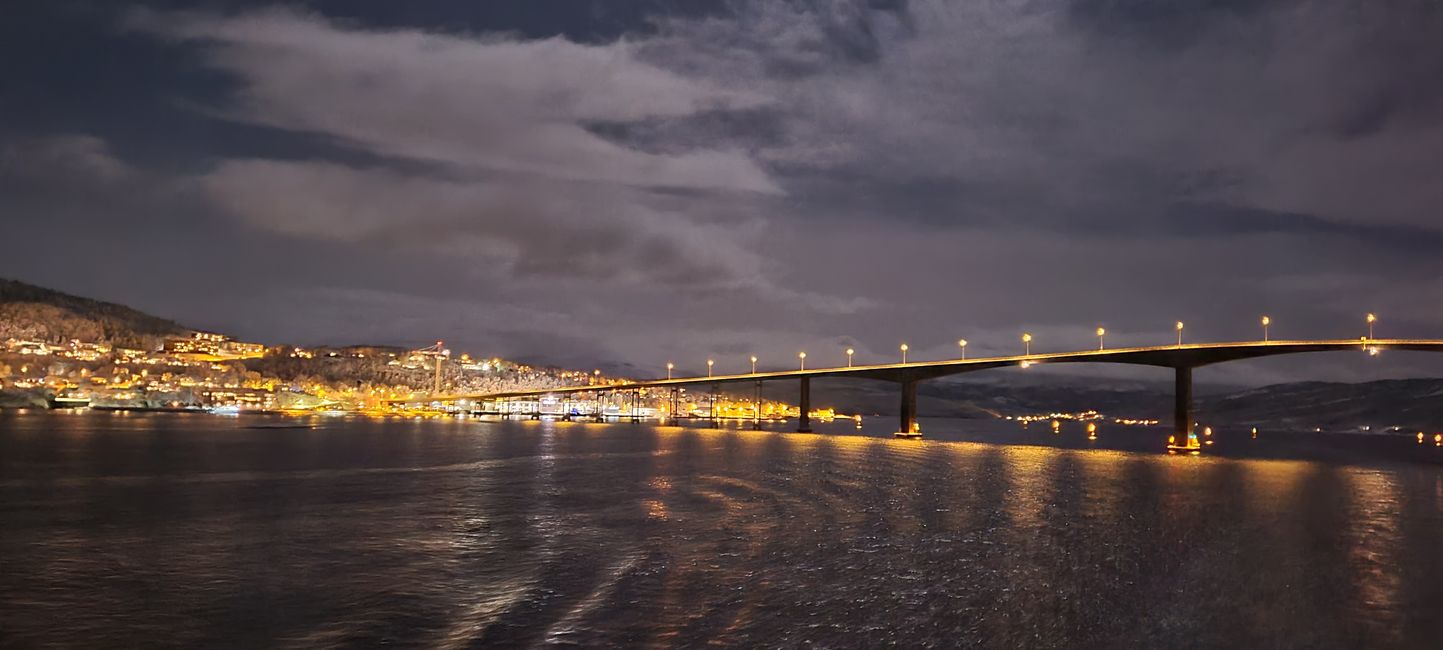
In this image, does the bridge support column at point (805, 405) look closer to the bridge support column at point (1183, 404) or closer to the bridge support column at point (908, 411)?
the bridge support column at point (908, 411)

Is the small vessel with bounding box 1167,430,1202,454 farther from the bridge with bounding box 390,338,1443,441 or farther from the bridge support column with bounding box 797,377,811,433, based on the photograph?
the bridge support column with bounding box 797,377,811,433

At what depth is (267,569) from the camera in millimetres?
21797

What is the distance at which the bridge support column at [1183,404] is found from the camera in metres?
102

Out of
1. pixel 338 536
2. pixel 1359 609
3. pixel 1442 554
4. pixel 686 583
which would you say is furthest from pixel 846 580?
pixel 1442 554

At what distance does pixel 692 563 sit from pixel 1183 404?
96540 millimetres

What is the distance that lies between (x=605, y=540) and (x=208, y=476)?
31.2 metres

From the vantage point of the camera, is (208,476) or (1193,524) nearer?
(1193,524)

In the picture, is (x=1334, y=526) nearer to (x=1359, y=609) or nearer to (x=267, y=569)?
(x=1359, y=609)

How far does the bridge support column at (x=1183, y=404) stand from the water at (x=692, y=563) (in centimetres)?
5453

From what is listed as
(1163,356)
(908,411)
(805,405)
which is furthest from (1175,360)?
(805,405)

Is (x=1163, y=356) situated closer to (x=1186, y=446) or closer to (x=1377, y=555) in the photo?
(x=1186, y=446)

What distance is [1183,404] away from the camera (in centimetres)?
10412

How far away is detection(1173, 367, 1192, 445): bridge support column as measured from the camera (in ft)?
336

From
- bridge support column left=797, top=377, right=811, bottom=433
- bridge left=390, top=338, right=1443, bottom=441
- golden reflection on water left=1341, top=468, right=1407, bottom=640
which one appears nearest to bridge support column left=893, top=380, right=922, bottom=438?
bridge left=390, top=338, right=1443, bottom=441
